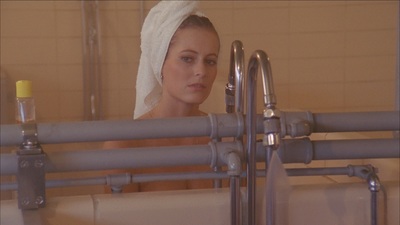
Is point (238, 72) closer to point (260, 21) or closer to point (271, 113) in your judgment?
point (271, 113)

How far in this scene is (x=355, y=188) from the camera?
1204 mm

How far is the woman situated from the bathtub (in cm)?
41

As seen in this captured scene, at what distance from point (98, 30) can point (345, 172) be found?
2.15 m

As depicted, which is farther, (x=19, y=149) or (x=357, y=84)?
(x=357, y=84)

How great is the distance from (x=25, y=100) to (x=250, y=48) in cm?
219

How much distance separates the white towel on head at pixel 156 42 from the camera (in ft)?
5.67

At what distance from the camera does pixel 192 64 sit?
1.67 m

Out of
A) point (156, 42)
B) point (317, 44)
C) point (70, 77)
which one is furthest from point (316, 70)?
point (156, 42)

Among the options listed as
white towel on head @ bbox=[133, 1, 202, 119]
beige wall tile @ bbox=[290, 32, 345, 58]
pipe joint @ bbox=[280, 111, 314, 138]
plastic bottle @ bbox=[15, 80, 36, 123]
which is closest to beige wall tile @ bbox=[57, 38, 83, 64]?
beige wall tile @ bbox=[290, 32, 345, 58]

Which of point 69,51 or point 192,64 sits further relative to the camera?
point 69,51

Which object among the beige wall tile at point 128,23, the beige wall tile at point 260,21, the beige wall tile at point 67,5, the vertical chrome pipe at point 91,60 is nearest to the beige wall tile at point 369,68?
the beige wall tile at point 260,21

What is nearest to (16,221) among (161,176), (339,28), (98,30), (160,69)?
(161,176)

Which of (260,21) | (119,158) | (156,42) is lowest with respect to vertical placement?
(119,158)

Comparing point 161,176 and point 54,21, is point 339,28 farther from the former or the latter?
point 161,176
